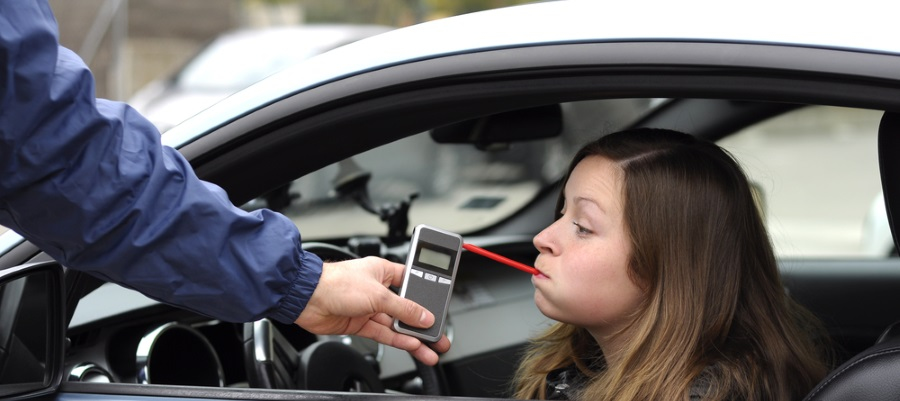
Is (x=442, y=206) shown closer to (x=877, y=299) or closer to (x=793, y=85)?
(x=877, y=299)

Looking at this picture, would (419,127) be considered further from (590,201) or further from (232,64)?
(232,64)

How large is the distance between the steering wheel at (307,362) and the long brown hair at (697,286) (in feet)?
1.65

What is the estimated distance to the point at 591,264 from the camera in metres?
1.63

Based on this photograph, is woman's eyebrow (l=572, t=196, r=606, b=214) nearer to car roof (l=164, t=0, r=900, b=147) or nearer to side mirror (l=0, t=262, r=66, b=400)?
car roof (l=164, t=0, r=900, b=147)

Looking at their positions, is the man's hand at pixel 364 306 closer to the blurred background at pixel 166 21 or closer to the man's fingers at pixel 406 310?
the man's fingers at pixel 406 310

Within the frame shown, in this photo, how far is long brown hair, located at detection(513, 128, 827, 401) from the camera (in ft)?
5.05

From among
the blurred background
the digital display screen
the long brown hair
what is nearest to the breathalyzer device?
the digital display screen

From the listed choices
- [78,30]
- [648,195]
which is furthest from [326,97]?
[78,30]

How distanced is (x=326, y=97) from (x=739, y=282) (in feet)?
2.32

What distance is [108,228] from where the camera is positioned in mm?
1247

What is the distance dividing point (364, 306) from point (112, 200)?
0.40m

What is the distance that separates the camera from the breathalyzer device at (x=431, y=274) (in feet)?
5.13

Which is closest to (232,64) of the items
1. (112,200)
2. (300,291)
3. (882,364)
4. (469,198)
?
(469,198)

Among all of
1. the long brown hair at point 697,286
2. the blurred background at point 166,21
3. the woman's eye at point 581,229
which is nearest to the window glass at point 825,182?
the long brown hair at point 697,286
